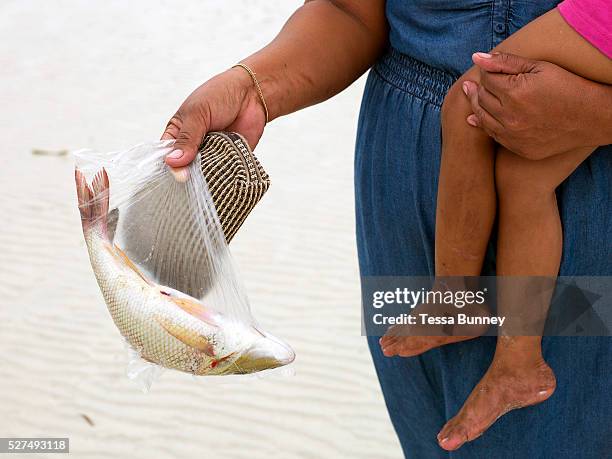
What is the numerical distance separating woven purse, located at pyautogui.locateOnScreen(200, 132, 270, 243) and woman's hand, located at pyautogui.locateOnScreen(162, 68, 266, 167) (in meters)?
0.04

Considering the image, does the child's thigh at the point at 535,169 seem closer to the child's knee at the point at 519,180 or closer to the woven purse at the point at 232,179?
the child's knee at the point at 519,180

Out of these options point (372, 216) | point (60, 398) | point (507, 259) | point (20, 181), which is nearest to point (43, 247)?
point (20, 181)

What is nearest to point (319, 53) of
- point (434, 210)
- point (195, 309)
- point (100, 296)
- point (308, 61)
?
point (308, 61)

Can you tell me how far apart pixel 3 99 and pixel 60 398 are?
4.45 meters

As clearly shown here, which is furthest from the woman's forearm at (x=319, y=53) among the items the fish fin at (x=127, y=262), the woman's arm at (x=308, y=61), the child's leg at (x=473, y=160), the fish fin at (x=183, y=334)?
the fish fin at (x=183, y=334)

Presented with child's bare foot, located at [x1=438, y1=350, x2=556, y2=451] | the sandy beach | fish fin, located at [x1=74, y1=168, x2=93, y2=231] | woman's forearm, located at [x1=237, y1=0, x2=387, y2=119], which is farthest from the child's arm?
the sandy beach

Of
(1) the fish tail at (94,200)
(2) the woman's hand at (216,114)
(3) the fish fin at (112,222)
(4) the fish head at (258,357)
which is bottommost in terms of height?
(4) the fish head at (258,357)

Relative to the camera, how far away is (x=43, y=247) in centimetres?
597

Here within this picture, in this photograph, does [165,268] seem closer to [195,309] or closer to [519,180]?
[195,309]

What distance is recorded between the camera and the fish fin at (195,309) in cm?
151

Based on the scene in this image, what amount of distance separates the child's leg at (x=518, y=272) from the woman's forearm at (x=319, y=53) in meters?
0.48

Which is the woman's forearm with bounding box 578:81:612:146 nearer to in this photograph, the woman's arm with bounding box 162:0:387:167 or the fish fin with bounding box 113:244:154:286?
the woman's arm with bounding box 162:0:387:167

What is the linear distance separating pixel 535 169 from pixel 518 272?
22 cm

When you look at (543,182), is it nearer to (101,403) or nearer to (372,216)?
(372,216)
